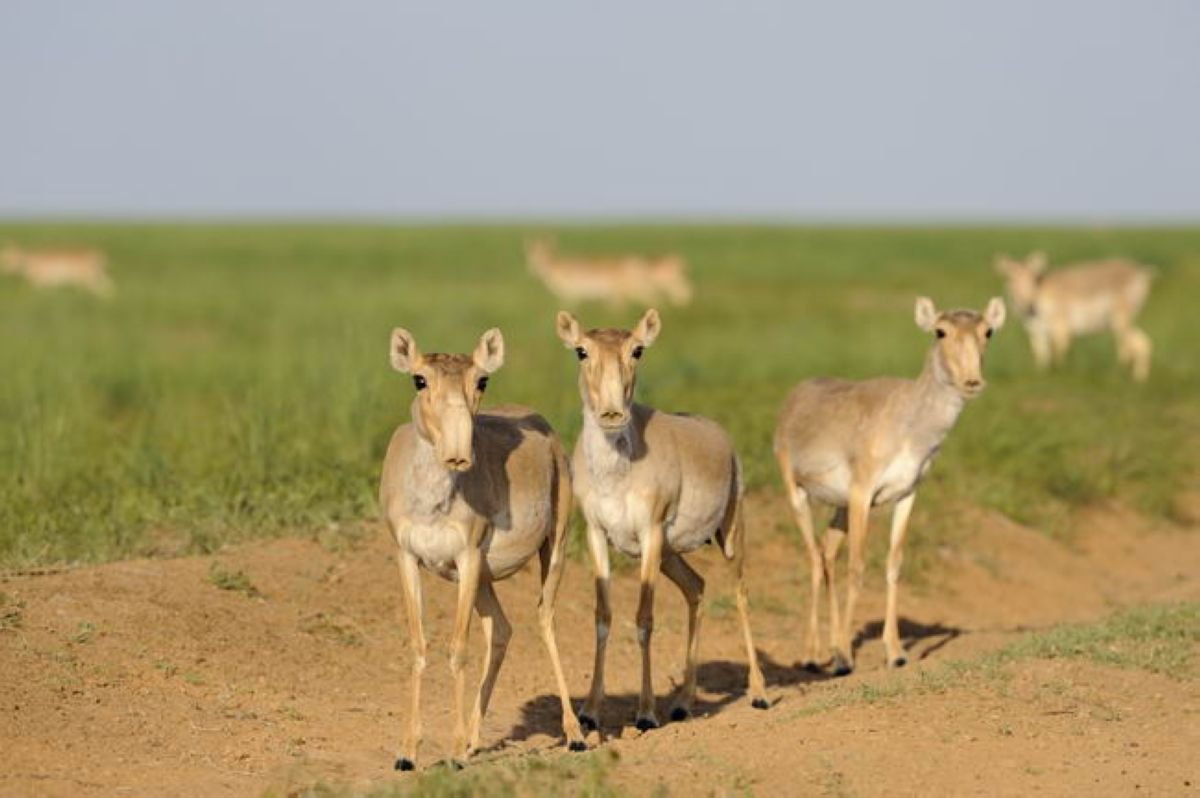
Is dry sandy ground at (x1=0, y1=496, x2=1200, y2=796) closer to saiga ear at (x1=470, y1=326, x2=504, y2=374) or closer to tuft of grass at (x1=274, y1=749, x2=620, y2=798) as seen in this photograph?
tuft of grass at (x1=274, y1=749, x2=620, y2=798)

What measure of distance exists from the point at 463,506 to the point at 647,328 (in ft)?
5.62

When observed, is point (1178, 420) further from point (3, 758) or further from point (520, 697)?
point (3, 758)

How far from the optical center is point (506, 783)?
24.5ft

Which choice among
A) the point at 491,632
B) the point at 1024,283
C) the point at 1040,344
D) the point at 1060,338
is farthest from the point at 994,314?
the point at 1024,283

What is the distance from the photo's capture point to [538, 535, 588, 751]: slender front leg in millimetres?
9438

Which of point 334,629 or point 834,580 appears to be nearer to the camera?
point 334,629

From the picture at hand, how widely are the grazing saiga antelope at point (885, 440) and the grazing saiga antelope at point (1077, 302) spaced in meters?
16.1

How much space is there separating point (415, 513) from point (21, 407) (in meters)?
8.04

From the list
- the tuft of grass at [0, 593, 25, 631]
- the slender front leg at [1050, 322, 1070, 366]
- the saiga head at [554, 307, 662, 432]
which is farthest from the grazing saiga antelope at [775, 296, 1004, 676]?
the slender front leg at [1050, 322, 1070, 366]

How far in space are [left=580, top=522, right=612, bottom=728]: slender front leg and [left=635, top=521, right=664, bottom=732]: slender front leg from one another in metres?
0.22

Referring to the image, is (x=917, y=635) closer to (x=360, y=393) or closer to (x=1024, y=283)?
(x=360, y=393)

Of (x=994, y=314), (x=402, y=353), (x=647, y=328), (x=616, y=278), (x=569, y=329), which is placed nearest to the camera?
(x=402, y=353)

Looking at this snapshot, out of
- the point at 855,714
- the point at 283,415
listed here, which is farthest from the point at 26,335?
the point at 855,714

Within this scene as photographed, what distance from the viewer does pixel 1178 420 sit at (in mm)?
21312
